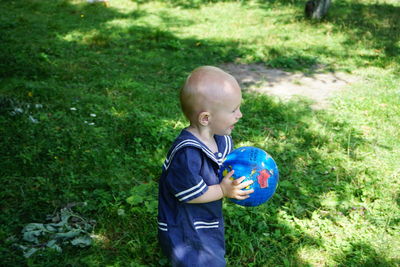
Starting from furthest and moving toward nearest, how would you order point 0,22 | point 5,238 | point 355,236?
1. point 0,22
2. point 355,236
3. point 5,238

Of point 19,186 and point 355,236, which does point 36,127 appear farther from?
point 355,236

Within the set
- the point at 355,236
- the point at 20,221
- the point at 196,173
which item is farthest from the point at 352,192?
the point at 20,221

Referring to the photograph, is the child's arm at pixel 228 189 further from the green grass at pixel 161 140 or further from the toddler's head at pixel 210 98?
the green grass at pixel 161 140

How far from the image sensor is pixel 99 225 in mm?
3289

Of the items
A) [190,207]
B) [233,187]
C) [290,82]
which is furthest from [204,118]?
[290,82]

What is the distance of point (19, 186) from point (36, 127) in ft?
3.67

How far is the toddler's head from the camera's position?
2.22 metres

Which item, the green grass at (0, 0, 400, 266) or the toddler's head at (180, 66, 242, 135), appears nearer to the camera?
the toddler's head at (180, 66, 242, 135)

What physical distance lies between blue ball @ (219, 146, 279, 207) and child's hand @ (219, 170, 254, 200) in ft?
0.27

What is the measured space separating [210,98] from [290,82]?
5.22 m

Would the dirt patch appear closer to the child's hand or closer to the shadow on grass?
the shadow on grass

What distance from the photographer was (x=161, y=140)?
15.1 ft

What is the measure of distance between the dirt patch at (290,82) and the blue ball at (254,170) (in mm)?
3842

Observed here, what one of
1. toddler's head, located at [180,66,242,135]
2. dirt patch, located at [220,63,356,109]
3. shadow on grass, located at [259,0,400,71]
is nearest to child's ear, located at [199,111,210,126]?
toddler's head, located at [180,66,242,135]
